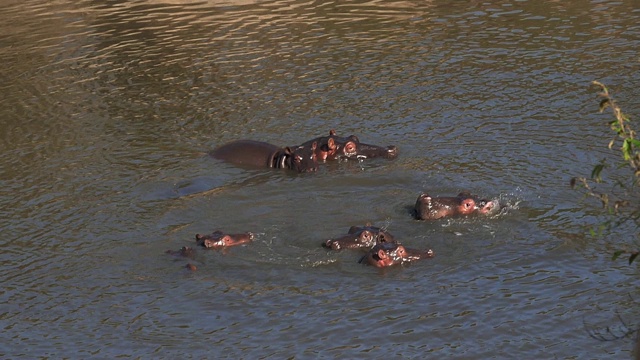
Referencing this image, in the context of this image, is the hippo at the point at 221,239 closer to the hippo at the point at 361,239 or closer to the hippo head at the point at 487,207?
the hippo at the point at 361,239

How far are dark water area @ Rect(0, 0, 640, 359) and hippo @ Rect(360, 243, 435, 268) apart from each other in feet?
0.36

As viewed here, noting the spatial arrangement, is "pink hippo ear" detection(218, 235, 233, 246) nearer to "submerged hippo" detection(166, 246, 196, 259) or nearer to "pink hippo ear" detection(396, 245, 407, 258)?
"submerged hippo" detection(166, 246, 196, 259)

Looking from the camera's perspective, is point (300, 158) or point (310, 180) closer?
point (310, 180)

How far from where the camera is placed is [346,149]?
11484 millimetres

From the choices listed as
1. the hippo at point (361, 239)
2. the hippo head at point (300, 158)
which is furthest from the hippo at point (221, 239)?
the hippo head at point (300, 158)

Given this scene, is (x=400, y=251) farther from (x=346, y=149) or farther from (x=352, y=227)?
(x=346, y=149)

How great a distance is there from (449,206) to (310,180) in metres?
2.09

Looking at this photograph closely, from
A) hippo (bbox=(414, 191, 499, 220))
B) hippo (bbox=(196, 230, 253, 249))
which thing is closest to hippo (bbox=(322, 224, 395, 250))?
hippo (bbox=(414, 191, 499, 220))

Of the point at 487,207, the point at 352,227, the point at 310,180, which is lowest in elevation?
the point at 310,180

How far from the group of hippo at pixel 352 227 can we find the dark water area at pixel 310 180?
0.10 meters

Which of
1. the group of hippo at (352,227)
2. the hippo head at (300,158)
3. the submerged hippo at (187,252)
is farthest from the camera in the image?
the hippo head at (300,158)

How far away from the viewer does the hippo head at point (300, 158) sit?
11.4 m

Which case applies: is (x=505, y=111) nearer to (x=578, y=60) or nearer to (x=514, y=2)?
(x=578, y=60)

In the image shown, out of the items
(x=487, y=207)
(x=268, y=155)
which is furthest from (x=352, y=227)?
(x=268, y=155)
